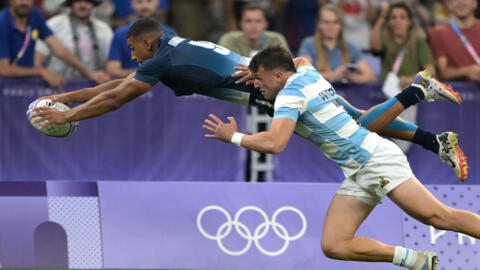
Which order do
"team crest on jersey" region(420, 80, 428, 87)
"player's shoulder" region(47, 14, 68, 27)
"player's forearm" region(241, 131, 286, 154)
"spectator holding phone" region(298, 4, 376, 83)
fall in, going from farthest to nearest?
"player's shoulder" region(47, 14, 68, 27)
"spectator holding phone" region(298, 4, 376, 83)
"team crest on jersey" region(420, 80, 428, 87)
"player's forearm" region(241, 131, 286, 154)

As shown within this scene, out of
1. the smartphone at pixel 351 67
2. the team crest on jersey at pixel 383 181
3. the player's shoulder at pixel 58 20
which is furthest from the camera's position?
the player's shoulder at pixel 58 20

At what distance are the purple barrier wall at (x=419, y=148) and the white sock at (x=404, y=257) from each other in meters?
2.80

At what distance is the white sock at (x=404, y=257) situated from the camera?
675 cm

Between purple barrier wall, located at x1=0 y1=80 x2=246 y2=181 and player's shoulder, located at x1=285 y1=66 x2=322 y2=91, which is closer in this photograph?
player's shoulder, located at x1=285 y1=66 x2=322 y2=91

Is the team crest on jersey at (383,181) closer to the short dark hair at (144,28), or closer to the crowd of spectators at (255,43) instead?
the short dark hair at (144,28)

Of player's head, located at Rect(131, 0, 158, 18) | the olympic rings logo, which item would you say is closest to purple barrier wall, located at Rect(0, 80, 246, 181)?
player's head, located at Rect(131, 0, 158, 18)

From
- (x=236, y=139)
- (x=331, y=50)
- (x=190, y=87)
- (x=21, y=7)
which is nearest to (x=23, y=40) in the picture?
(x=21, y=7)

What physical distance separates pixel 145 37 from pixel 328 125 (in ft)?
5.66

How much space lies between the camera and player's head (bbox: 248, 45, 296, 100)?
6578 mm

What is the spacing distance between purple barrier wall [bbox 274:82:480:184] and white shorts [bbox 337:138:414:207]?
2.70m

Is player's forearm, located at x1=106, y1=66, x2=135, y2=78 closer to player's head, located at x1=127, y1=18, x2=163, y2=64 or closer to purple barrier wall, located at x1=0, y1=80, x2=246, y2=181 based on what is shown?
purple barrier wall, located at x1=0, y1=80, x2=246, y2=181

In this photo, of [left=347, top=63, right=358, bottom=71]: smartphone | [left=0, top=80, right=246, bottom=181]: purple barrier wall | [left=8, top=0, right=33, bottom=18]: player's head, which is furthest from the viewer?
[left=8, top=0, right=33, bottom=18]: player's head

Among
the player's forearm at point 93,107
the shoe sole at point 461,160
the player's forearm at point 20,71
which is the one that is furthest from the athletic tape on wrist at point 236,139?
the player's forearm at point 20,71

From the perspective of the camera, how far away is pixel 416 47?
9.80 metres
